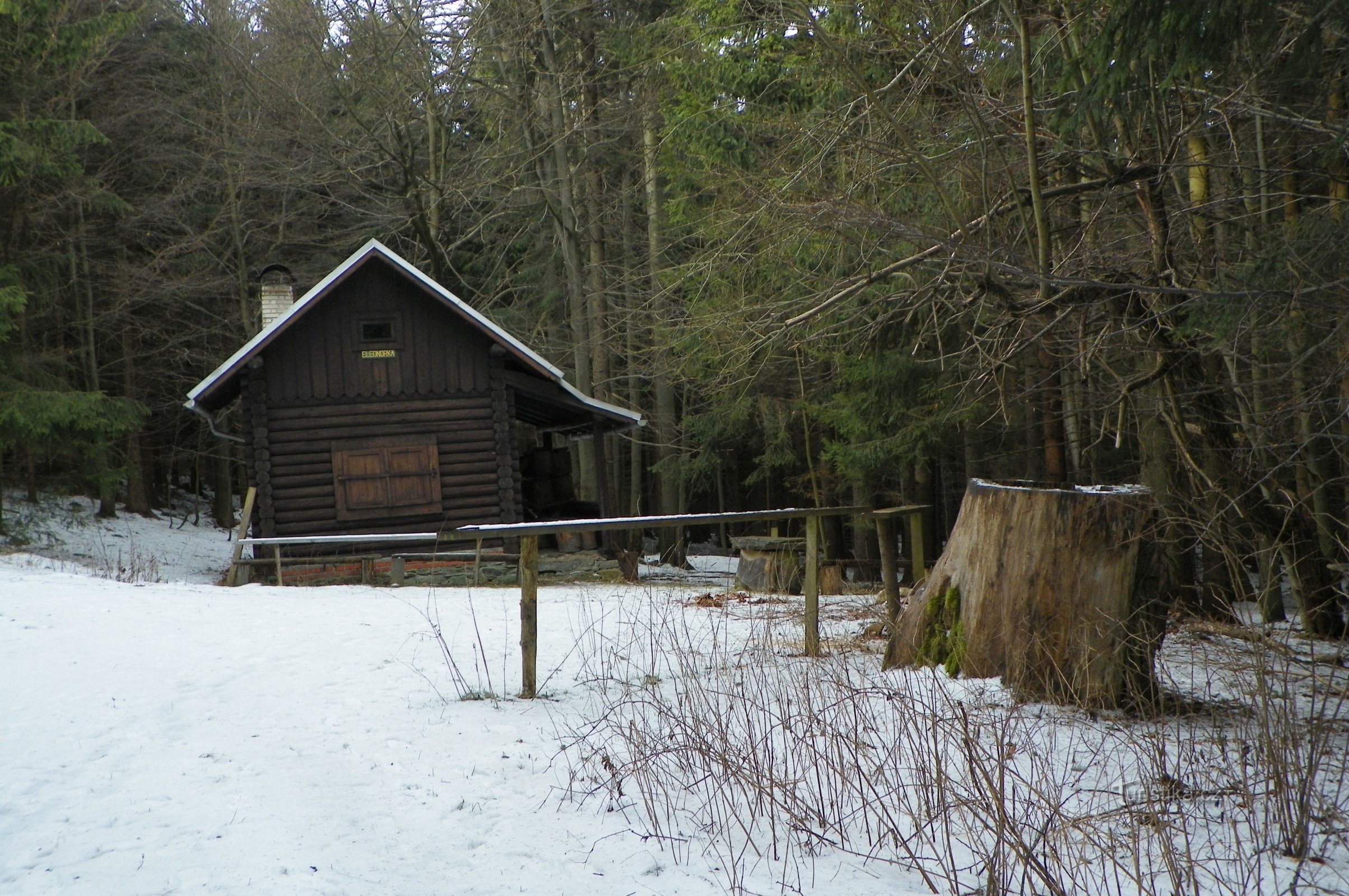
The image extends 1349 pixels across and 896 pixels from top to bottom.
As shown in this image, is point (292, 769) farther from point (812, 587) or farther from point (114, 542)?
point (114, 542)

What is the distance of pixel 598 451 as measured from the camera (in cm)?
1902

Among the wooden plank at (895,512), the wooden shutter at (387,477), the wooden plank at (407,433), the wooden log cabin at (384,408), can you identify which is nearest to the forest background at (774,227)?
the wooden plank at (895,512)

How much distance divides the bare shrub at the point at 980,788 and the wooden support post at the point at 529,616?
0.57 metres

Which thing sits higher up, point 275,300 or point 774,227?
point 275,300

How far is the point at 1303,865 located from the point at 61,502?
26.6 m

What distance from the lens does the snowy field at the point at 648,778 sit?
12.8 ft

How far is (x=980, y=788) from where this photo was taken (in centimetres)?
363

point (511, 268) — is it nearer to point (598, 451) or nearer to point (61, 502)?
point (598, 451)

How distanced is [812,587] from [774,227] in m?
3.51

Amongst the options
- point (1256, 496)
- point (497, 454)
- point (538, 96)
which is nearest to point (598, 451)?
point (497, 454)

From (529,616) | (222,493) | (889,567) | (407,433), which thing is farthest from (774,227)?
(222,493)

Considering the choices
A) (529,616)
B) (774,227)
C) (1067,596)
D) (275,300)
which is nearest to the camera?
(1067,596)

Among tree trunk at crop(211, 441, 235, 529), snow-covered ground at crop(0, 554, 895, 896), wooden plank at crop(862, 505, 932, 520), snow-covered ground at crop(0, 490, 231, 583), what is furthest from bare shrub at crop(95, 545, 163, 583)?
wooden plank at crop(862, 505, 932, 520)

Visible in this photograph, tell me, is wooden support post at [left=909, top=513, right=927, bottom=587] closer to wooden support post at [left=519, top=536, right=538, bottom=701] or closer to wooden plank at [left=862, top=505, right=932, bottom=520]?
wooden plank at [left=862, top=505, right=932, bottom=520]
